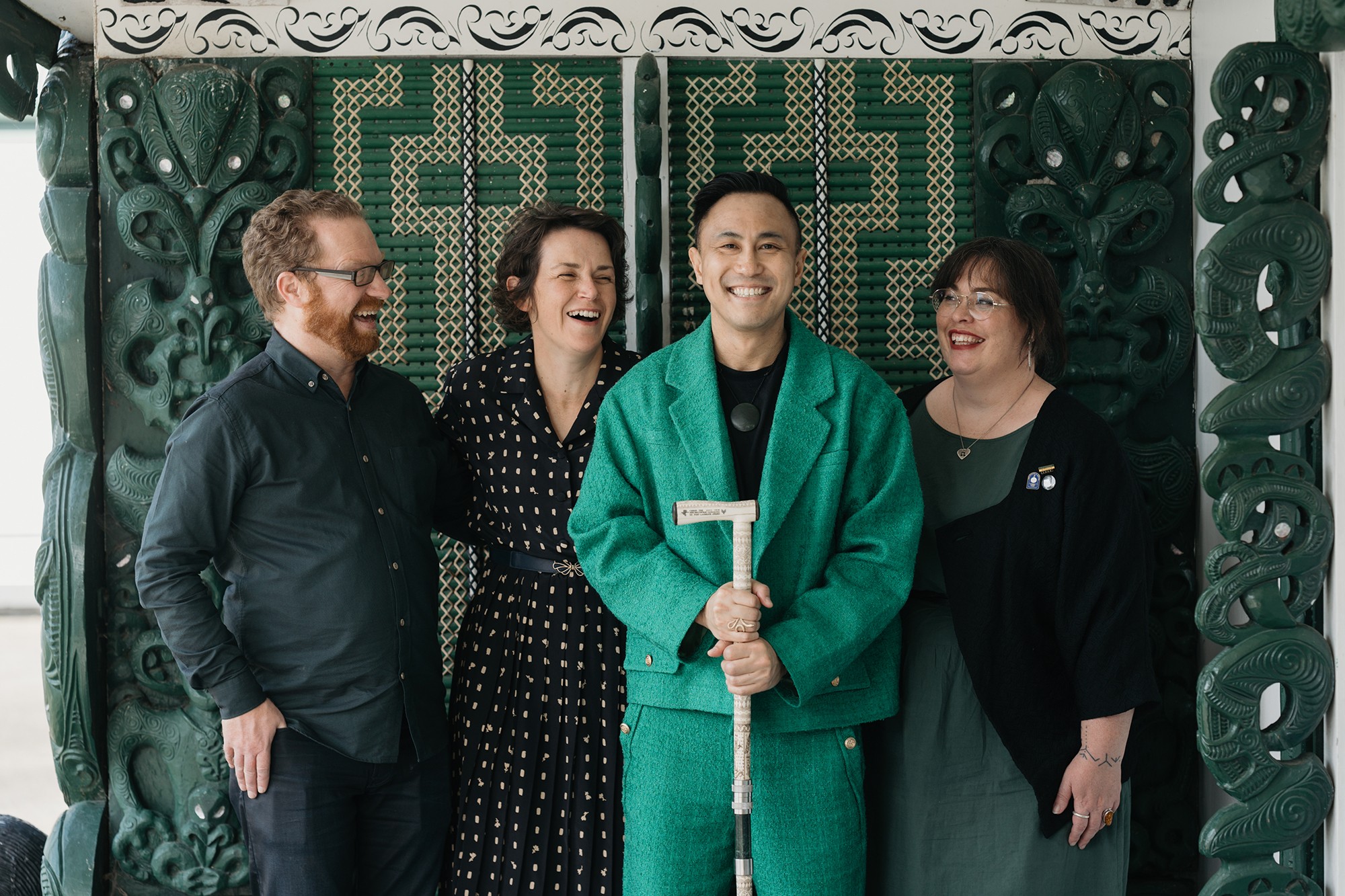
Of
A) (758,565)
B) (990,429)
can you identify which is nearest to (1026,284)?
(990,429)

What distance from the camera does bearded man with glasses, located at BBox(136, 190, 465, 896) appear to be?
2252 mm

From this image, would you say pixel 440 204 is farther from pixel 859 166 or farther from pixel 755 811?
pixel 755 811

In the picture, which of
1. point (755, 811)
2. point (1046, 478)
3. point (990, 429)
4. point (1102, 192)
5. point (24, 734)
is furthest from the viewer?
point (24, 734)

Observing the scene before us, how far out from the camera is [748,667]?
2.02m

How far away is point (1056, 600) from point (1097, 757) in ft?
1.12

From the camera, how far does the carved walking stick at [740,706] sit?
2021 millimetres

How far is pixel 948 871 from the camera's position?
2312 mm

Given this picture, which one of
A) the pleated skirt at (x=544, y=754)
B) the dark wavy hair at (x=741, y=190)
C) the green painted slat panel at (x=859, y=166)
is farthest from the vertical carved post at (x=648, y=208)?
the pleated skirt at (x=544, y=754)

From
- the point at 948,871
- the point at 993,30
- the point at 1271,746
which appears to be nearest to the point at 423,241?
the point at 993,30

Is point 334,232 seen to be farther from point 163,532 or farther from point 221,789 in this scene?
point 221,789

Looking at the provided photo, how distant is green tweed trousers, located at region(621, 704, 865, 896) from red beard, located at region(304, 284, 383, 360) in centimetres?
111

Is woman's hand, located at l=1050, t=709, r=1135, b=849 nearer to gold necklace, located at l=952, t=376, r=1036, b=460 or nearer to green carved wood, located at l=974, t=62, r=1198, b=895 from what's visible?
gold necklace, located at l=952, t=376, r=1036, b=460

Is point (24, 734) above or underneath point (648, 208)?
underneath

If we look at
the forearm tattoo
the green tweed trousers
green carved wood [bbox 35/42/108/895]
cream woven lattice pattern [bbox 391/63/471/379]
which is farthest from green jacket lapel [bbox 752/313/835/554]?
green carved wood [bbox 35/42/108/895]
